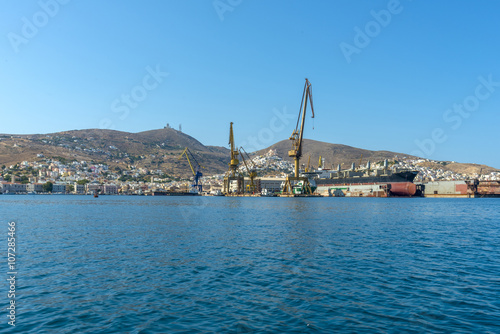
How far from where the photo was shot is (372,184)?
151 m

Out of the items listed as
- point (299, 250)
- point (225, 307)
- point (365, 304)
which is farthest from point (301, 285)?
point (299, 250)

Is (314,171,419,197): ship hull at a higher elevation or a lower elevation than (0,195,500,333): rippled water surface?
higher

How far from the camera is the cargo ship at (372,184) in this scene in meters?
144

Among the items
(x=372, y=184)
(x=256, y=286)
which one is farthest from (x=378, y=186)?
(x=256, y=286)

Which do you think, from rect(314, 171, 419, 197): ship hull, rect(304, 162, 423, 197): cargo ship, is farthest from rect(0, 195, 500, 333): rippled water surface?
rect(304, 162, 423, 197): cargo ship

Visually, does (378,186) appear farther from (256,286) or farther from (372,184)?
(256,286)

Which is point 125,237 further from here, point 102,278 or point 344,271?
point 344,271

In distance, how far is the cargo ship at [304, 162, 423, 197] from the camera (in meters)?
144

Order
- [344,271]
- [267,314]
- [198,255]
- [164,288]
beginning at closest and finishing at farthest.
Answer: [267,314] → [164,288] → [344,271] → [198,255]

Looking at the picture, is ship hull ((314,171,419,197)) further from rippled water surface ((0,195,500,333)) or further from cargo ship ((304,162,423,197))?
rippled water surface ((0,195,500,333))

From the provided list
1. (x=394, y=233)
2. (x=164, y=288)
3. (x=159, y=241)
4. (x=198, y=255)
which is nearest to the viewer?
(x=164, y=288)

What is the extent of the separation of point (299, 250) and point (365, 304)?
9.92 meters

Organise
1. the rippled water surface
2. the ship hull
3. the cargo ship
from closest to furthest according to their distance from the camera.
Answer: the rippled water surface < the ship hull < the cargo ship

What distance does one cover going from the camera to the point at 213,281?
14.7m
